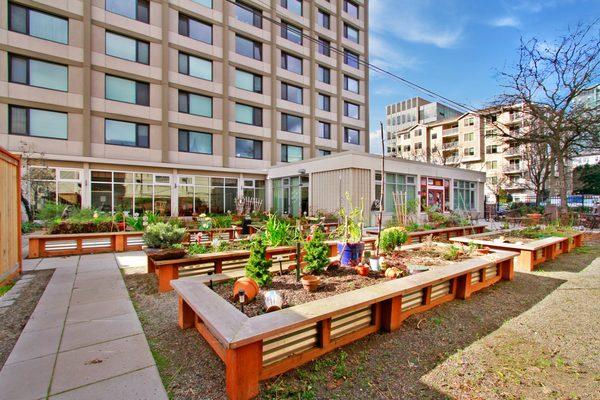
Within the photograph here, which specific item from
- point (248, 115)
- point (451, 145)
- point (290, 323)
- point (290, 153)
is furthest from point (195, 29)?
point (451, 145)

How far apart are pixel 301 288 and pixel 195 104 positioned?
691 inches

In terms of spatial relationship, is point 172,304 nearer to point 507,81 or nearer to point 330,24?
point 507,81

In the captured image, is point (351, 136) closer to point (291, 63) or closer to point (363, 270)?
point (291, 63)

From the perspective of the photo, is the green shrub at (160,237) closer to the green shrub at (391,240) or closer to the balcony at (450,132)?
the green shrub at (391,240)

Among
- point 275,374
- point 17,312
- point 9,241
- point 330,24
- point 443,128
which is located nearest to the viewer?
point 275,374

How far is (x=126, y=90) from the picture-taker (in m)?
15.9

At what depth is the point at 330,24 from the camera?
24.9 m

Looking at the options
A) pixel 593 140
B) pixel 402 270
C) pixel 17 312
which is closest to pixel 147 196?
pixel 17 312

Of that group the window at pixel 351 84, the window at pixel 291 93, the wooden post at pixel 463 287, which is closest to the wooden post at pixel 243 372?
the wooden post at pixel 463 287

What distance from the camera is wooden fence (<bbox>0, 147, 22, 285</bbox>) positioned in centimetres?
481

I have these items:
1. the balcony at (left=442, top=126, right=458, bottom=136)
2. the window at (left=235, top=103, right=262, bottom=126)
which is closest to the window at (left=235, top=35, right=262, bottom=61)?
the window at (left=235, top=103, right=262, bottom=126)

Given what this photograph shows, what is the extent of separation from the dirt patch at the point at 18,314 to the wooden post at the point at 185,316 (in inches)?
58.0

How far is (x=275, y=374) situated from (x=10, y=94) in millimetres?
18076

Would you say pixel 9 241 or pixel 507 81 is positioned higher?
pixel 507 81
